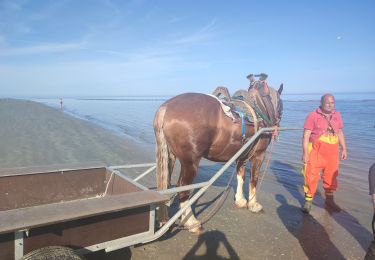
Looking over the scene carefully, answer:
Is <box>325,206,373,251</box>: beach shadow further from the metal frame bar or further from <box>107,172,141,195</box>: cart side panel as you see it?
the metal frame bar

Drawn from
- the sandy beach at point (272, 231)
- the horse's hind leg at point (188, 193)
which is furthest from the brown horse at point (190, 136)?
the sandy beach at point (272, 231)

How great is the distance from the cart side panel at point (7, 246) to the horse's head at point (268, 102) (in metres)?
3.65

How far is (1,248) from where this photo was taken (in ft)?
6.44

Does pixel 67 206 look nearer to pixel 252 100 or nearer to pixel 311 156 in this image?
pixel 252 100

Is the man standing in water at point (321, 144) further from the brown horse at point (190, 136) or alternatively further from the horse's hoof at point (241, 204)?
the brown horse at point (190, 136)

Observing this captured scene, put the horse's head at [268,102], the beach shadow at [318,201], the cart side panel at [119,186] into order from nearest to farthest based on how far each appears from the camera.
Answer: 1. the cart side panel at [119,186]
2. the beach shadow at [318,201]
3. the horse's head at [268,102]

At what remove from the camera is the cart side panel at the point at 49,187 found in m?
3.30

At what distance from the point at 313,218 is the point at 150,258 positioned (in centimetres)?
279

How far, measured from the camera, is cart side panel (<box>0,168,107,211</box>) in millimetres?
3305

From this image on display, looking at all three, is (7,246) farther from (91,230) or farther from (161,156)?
(161,156)

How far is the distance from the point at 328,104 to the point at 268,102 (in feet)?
2.89

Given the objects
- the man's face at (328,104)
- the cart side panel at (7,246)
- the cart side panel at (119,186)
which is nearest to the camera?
the cart side panel at (7,246)

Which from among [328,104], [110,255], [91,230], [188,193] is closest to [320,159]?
[328,104]

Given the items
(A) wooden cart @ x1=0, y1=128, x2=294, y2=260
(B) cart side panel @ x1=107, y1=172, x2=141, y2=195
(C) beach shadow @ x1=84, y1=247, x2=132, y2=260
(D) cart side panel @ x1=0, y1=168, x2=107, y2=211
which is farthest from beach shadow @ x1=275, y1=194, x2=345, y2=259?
(D) cart side panel @ x1=0, y1=168, x2=107, y2=211
